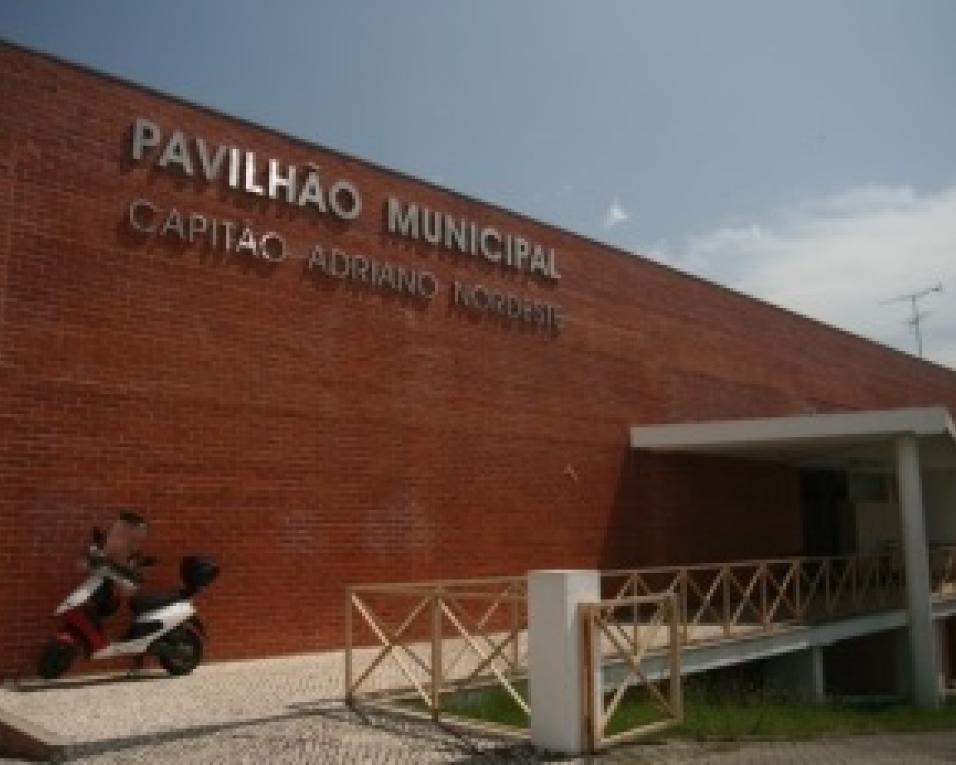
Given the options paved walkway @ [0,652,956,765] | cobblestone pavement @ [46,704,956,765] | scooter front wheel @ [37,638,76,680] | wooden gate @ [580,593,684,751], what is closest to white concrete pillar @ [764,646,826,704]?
paved walkway @ [0,652,956,765]

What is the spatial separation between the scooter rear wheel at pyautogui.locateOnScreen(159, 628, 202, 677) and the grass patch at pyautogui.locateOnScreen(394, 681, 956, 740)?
7.46ft

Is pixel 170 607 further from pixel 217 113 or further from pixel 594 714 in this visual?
pixel 217 113

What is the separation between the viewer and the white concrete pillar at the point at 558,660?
659 cm

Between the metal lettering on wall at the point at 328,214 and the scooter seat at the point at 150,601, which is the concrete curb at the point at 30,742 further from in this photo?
the metal lettering on wall at the point at 328,214

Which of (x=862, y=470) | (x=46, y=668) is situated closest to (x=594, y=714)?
(x=46, y=668)

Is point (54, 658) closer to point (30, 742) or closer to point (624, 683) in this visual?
point (30, 742)

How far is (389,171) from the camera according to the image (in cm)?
1249

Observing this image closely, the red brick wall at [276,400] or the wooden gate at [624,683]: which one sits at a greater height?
the red brick wall at [276,400]

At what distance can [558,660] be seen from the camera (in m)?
6.69

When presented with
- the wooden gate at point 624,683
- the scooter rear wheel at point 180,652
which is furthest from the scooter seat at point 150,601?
the wooden gate at point 624,683

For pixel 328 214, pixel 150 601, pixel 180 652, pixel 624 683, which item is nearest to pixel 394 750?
pixel 624 683

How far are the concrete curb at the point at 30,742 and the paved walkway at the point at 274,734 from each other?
10cm

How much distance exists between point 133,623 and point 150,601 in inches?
9.1

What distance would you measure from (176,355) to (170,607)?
252 cm
